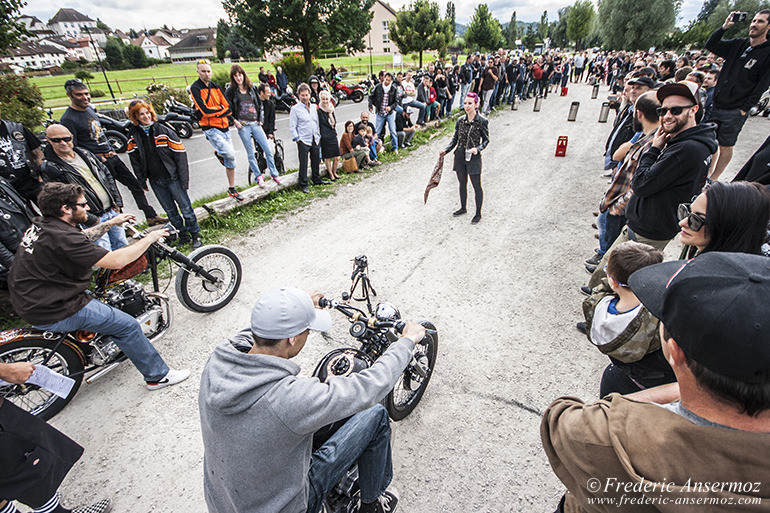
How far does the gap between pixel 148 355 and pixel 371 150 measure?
7315mm

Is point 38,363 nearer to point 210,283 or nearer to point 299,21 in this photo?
point 210,283

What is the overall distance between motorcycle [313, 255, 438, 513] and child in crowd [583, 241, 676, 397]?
3.91ft

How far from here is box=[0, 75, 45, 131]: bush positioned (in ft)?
28.3

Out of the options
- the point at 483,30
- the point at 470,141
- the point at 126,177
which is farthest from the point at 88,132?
the point at 483,30

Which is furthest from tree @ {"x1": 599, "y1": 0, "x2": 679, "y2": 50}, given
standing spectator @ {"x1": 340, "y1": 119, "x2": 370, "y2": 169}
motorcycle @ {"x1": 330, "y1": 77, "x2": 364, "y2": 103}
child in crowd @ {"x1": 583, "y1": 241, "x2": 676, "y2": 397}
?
child in crowd @ {"x1": 583, "y1": 241, "x2": 676, "y2": 397}

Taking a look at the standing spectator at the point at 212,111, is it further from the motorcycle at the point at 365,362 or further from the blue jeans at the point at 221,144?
the motorcycle at the point at 365,362

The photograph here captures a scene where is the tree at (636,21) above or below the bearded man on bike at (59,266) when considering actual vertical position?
above

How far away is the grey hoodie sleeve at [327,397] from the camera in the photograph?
1.41 m

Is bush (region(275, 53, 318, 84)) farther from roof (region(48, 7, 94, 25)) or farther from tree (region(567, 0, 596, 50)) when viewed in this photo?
roof (region(48, 7, 94, 25))

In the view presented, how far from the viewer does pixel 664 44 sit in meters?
41.3

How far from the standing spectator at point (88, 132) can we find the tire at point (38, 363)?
2039 mm

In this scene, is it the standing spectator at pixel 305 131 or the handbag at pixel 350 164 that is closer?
the standing spectator at pixel 305 131

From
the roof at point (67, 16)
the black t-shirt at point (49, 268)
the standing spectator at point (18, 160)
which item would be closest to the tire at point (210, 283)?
the black t-shirt at point (49, 268)

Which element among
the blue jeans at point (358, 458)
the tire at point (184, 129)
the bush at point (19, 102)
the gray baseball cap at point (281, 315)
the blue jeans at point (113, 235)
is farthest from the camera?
the tire at point (184, 129)
